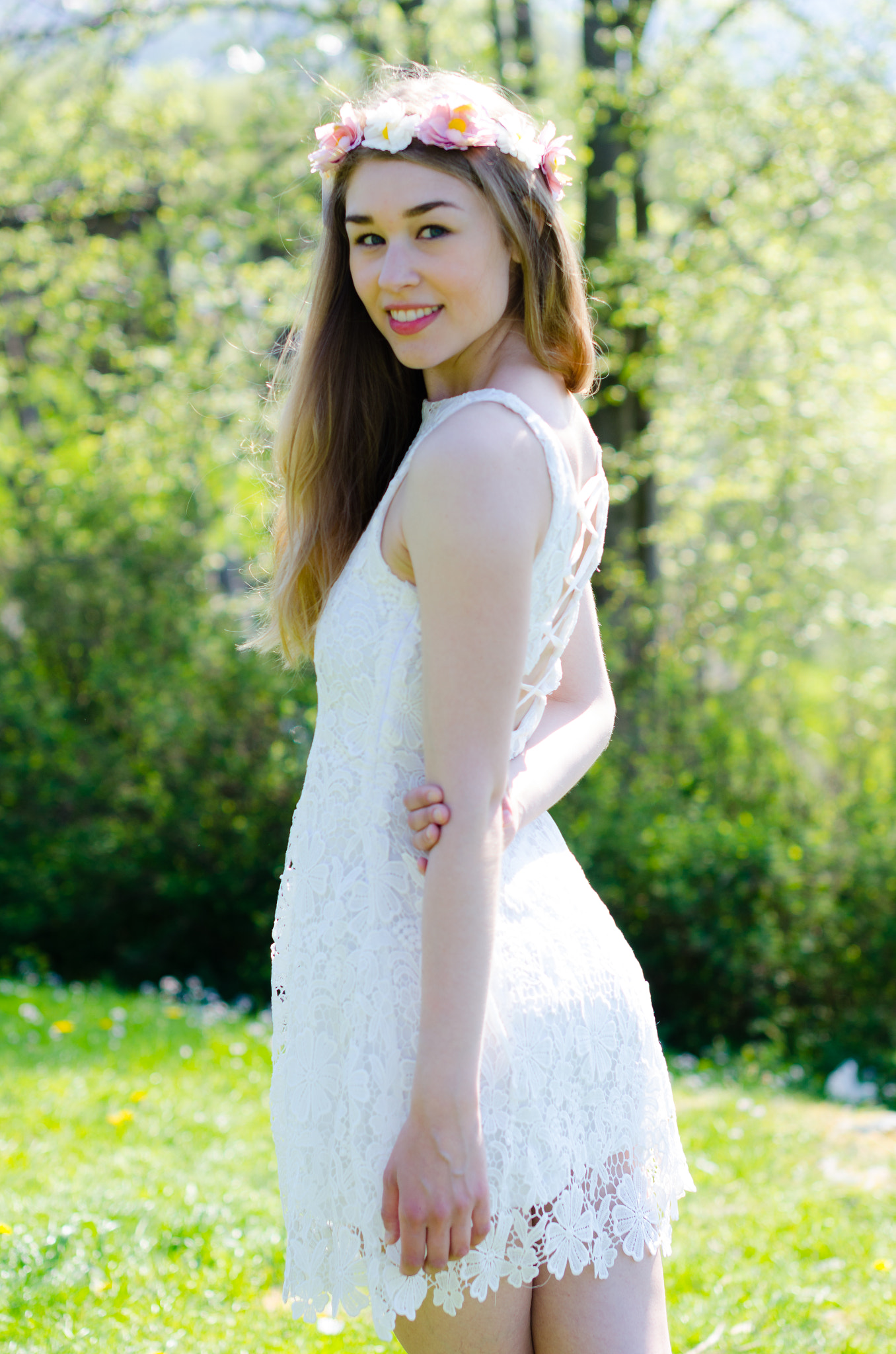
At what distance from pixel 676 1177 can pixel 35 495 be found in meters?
7.71

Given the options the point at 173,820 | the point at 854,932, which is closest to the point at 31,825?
the point at 173,820

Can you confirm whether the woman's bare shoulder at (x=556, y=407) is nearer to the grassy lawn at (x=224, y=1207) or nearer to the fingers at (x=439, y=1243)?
the fingers at (x=439, y=1243)

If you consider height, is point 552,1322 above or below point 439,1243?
below

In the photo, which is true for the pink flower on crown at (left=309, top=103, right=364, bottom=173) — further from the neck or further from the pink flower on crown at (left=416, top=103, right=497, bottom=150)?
the neck

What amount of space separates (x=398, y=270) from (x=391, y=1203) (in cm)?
113

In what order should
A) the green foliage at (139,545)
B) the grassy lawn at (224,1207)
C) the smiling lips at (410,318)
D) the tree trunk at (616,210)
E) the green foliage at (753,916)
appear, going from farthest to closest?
the tree trunk at (616,210), the green foliage at (139,545), the green foliage at (753,916), the grassy lawn at (224,1207), the smiling lips at (410,318)

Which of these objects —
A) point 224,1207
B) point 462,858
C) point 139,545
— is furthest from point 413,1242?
point 139,545

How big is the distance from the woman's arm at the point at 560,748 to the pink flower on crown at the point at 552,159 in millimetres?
569

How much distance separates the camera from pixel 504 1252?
4.57 feet

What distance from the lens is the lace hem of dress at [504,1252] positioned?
54.0 inches

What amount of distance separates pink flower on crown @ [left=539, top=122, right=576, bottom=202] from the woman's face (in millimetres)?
154

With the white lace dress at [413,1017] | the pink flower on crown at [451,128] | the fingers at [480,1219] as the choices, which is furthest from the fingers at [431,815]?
the pink flower on crown at [451,128]

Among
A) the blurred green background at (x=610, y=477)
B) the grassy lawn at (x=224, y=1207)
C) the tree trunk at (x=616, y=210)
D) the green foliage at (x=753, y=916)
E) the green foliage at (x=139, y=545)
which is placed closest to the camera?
the grassy lawn at (x=224, y=1207)

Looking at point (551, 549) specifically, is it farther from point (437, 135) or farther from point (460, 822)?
point (437, 135)
